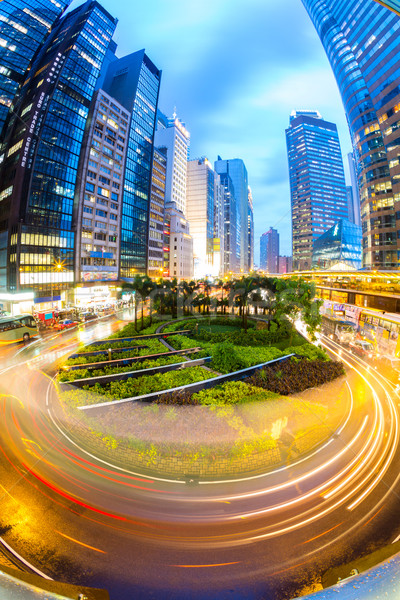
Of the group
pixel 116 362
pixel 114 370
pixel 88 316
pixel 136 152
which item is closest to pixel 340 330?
pixel 116 362

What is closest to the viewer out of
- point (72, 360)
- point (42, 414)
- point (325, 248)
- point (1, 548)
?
point (1, 548)

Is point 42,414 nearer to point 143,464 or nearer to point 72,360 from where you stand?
point 72,360

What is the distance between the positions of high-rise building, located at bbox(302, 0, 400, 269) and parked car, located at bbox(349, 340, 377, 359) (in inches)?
1454

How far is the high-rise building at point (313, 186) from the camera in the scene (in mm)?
141625

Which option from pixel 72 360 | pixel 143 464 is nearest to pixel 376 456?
pixel 143 464

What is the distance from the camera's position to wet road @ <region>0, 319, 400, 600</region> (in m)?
5.57

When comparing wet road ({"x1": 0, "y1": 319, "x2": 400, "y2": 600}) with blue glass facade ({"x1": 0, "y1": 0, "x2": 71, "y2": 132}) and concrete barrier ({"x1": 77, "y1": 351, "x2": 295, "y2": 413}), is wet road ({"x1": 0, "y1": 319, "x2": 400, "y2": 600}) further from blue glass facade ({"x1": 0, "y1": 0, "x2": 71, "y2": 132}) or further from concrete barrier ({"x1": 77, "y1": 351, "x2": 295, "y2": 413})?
blue glass facade ({"x1": 0, "y1": 0, "x2": 71, "y2": 132})

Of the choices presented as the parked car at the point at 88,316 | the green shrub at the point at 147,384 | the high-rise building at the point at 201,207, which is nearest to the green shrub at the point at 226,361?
the green shrub at the point at 147,384

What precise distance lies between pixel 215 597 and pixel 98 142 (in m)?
71.1

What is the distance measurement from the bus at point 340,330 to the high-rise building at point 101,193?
163 feet

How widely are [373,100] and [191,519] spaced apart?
75989mm

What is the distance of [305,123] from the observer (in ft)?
508

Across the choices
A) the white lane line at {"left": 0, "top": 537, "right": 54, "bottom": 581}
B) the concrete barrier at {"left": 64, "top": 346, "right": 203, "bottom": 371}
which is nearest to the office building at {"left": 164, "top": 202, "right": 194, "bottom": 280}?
the concrete barrier at {"left": 64, "top": 346, "right": 203, "bottom": 371}

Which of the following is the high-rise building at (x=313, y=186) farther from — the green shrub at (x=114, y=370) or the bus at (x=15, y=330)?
the bus at (x=15, y=330)
